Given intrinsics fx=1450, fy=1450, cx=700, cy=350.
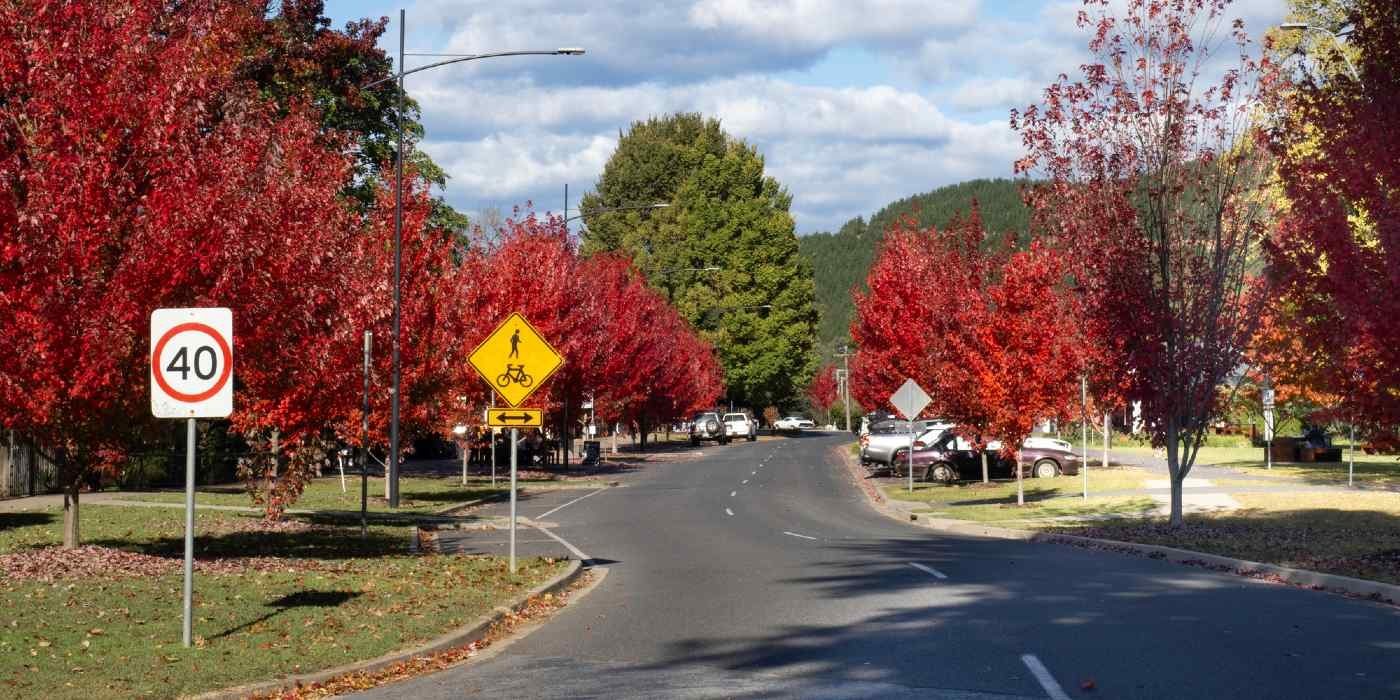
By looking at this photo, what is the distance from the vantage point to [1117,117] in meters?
24.1

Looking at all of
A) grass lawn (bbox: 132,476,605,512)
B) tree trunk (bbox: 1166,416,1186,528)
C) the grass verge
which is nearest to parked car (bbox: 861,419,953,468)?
grass lawn (bbox: 132,476,605,512)

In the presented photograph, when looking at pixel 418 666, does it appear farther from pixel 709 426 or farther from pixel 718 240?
pixel 718 240

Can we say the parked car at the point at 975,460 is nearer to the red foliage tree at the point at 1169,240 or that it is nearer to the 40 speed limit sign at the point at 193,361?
the red foliage tree at the point at 1169,240

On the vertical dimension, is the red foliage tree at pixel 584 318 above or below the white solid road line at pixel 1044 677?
above

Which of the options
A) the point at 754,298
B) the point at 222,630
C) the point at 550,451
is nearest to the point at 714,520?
the point at 222,630

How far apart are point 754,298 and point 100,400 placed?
79506 mm

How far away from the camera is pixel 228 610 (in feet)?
43.9

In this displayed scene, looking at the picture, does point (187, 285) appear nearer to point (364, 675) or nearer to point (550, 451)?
point (364, 675)

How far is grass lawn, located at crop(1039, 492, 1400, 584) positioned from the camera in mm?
18203

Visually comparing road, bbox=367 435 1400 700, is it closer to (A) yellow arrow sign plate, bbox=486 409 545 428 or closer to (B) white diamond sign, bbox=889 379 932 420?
(A) yellow arrow sign plate, bbox=486 409 545 428

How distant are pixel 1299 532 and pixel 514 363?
1307cm

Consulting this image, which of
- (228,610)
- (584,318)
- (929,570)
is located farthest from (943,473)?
(228,610)

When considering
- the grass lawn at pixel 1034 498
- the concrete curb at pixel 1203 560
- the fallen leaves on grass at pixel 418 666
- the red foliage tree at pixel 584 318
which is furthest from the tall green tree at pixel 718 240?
Answer: the fallen leaves on grass at pixel 418 666

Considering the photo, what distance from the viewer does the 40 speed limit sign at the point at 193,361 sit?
36.2 feet
